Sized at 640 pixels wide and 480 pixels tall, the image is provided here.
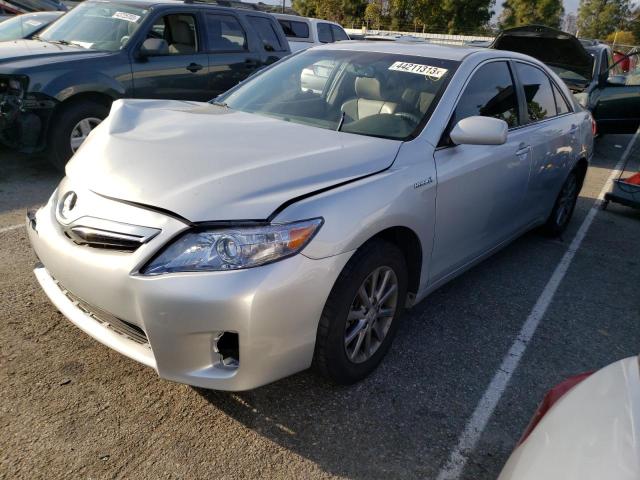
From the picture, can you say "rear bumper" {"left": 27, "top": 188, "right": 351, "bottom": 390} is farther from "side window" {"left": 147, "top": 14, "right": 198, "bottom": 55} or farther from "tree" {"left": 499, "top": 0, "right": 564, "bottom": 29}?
"tree" {"left": 499, "top": 0, "right": 564, "bottom": 29}

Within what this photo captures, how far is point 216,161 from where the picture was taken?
2.40 metres

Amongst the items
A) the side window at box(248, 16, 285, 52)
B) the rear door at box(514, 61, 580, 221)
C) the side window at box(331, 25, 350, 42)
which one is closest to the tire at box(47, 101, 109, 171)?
the side window at box(248, 16, 285, 52)

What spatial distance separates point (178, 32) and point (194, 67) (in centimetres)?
48

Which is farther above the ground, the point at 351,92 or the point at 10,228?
the point at 351,92

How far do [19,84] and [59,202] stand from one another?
3374 millimetres

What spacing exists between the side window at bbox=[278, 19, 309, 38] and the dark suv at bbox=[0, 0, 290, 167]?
512cm

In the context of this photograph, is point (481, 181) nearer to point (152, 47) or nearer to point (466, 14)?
point (152, 47)

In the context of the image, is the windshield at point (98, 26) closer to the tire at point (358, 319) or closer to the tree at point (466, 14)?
the tire at point (358, 319)

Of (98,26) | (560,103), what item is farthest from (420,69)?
(98,26)

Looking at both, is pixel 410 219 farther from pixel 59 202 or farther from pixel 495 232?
pixel 59 202

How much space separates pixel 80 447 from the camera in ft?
7.17

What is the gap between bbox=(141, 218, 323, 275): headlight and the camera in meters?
2.04

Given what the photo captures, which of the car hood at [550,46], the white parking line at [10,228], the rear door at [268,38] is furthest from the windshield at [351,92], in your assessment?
the car hood at [550,46]

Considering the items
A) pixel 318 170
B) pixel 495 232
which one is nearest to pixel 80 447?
pixel 318 170
